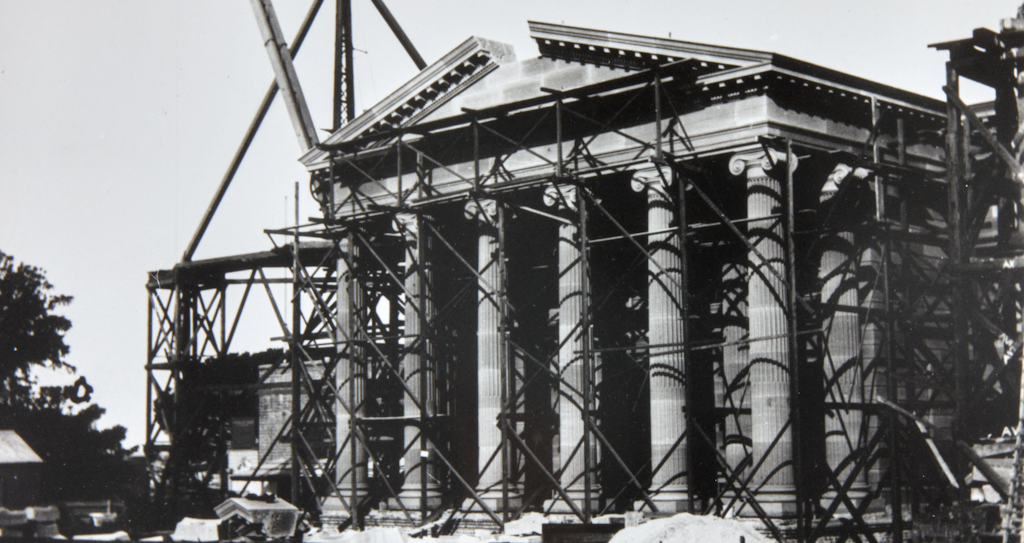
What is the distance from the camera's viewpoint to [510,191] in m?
30.3

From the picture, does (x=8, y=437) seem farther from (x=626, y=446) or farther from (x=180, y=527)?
(x=626, y=446)

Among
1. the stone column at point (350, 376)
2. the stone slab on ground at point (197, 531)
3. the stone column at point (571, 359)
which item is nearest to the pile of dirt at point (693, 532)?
the stone column at point (571, 359)

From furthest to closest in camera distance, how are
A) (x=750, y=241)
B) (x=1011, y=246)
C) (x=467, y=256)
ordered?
(x=467, y=256)
(x=750, y=241)
(x=1011, y=246)

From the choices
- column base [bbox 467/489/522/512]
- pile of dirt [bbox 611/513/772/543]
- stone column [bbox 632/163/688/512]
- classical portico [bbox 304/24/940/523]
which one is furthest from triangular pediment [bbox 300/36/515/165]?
pile of dirt [bbox 611/513/772/543]

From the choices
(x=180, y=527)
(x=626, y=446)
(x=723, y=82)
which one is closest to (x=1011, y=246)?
(x=723, y=82)

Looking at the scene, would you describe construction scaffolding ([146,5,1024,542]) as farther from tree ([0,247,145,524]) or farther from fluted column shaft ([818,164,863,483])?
tree ([0,247,145,524])

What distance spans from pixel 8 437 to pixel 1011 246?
33.6 metres

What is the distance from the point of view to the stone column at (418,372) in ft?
105

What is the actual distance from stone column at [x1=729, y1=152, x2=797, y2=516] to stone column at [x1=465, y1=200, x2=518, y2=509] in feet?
22.8

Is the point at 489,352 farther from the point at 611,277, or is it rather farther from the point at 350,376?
the point at 350,376

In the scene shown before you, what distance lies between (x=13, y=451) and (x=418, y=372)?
16009 millimetres

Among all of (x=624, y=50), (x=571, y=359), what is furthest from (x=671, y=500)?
(x=624, y=50)

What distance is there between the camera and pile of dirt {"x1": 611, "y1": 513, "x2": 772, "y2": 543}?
70.3ft

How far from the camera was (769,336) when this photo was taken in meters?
26.3
